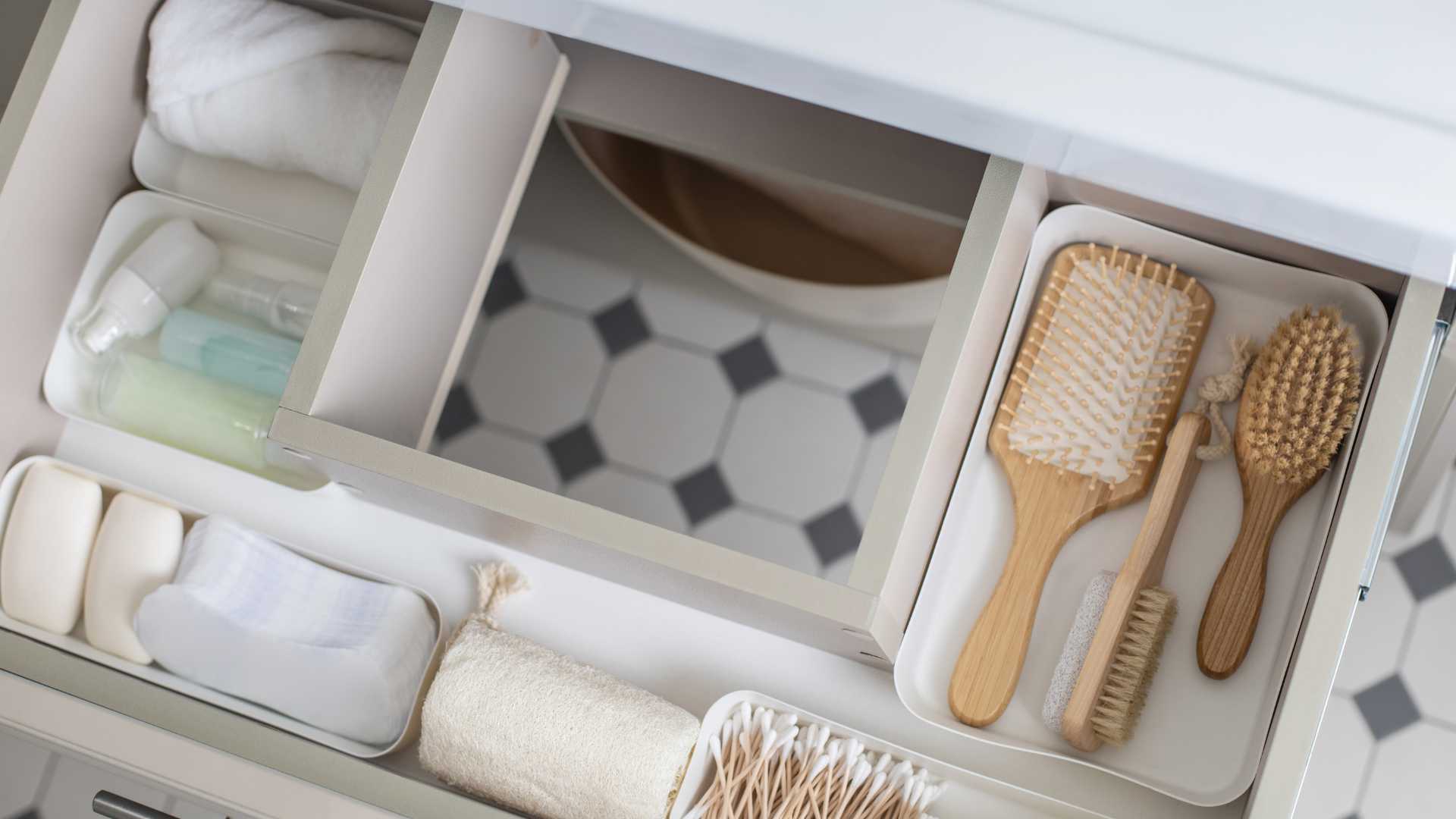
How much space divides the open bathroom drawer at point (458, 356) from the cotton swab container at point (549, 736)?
0.17ft

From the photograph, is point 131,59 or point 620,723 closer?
point 620,723

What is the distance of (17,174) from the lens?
33.3 inches

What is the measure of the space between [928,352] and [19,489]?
729 millimetres

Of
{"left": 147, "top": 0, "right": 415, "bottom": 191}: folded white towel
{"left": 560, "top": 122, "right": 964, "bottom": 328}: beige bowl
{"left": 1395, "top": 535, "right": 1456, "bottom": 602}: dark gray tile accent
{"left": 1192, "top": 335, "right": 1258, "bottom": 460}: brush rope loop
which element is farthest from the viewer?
{"left": 1395, "top": 535, "right": 1456, "bottom": 602}: dark gray tile accent

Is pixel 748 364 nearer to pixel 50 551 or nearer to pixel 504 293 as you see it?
pixel 504 293

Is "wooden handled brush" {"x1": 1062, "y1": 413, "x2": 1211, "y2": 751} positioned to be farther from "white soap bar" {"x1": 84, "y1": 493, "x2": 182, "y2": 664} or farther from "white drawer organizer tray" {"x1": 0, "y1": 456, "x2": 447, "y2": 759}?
"white soap bar" {"x1": 84, "y1": 493, "x2": 182, "y2": 664}

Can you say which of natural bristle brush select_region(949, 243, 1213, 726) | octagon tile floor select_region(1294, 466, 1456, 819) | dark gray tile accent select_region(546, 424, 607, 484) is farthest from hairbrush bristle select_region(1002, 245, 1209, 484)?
dark gray tile accent select_region(546, 424, 607, 484)

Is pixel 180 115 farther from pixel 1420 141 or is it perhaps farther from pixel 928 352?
pixel 1420 141

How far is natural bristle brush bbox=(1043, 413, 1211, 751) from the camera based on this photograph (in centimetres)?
72

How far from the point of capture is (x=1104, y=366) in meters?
0.78

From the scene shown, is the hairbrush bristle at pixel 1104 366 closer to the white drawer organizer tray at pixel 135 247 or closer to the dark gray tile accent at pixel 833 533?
the white drawer organizer tray at pixel 135 247

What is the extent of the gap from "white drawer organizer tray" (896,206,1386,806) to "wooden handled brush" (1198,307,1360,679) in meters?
0.02

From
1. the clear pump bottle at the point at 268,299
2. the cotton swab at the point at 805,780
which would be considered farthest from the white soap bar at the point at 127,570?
the cotton swab at the point at 805,780

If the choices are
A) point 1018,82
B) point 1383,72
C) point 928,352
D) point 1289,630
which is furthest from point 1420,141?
point 1289,630
